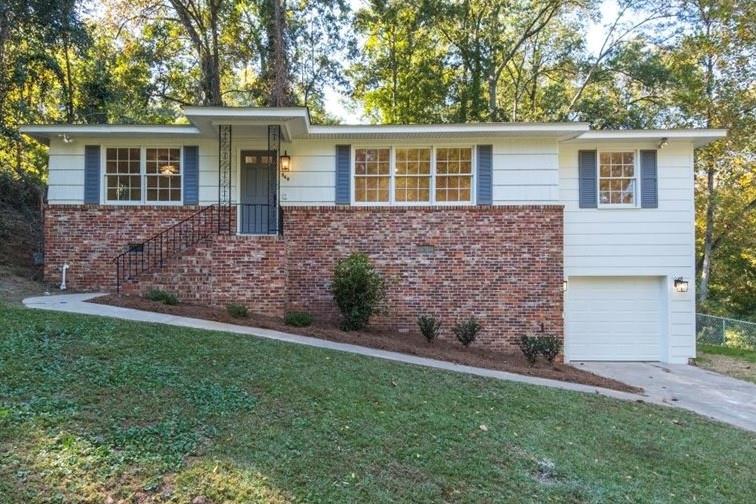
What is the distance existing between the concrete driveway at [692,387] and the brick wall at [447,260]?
1.53 m

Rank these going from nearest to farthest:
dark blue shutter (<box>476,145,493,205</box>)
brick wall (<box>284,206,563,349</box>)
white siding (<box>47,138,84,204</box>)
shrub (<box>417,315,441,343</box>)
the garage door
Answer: shrub (<box>417,315,441,343</box>) → brick wall (<box>284,206,563,349</box>) → dark blue shutter (<box>476,145,493,205</box>) → white siding (<box>47,138,84,204</box>) → the garage door

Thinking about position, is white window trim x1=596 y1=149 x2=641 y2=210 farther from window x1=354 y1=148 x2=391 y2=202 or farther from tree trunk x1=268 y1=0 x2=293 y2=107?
tree trunk x1=268 y1=0 x2=293 y2=107

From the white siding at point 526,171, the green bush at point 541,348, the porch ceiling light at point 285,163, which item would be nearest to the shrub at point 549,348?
the green bush at point 541,348

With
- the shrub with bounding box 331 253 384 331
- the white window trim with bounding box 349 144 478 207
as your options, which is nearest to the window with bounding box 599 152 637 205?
the white window trim with bounding box 349 144 478 207

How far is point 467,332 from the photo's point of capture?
9281mm

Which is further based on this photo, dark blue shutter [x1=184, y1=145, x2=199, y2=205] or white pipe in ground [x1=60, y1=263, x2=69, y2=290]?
dark blue shutter [x1=184, y1=145, x2=199, y2=205]

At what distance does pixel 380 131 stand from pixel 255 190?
3.03 m

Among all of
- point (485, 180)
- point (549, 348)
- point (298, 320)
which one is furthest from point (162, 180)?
point (549, 348)

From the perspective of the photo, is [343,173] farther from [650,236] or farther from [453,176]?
[650,236]

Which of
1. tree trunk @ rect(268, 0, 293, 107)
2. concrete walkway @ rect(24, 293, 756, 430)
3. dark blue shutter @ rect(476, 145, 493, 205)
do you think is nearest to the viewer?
concrete walkway @ rect(24, 293, 756, 430)

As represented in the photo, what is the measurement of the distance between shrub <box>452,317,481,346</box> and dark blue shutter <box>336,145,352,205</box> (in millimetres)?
3516

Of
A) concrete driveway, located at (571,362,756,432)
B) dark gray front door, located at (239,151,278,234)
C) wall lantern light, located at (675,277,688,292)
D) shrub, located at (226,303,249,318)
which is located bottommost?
concrete driveway, located at (571,362,756,432)

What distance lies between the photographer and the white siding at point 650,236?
10.0m

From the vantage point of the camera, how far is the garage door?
1024 cm
